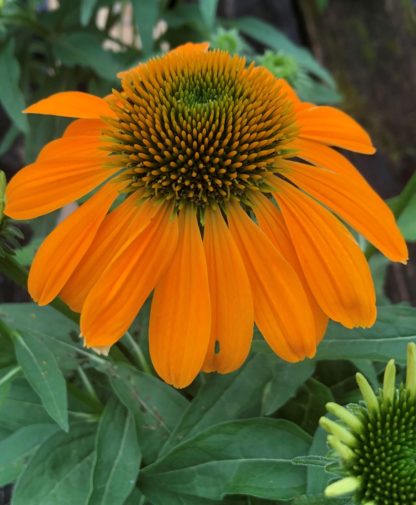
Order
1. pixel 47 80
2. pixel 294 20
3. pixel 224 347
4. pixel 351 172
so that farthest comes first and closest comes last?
pixel 294 20 → pixel 47 80 → pixel 351 172 → pixel 224 347

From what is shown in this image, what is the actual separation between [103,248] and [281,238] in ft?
0.54

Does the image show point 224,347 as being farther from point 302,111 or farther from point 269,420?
point 302,111

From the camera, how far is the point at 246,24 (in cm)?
150

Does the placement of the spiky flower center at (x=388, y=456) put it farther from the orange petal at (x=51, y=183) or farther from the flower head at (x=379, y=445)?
the orange petal at (x=51, y=183)

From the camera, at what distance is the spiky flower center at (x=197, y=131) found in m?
0.62

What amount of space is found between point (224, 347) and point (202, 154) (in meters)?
0.18

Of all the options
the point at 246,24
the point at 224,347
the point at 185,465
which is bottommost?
the point at 185,465

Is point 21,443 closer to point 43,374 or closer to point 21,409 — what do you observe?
point 21,409

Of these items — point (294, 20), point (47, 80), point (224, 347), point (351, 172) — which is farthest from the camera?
point (294, 20)

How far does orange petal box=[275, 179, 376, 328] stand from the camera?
22.8 inches

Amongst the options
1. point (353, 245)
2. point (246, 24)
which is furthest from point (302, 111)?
point (246, 24)

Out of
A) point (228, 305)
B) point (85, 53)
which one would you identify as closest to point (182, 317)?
point (228, 305)

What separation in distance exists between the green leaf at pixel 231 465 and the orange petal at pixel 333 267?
158mm

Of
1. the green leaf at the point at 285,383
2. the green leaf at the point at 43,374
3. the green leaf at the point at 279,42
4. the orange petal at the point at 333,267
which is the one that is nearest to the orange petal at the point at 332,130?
the orange petal at the point at 333,267
